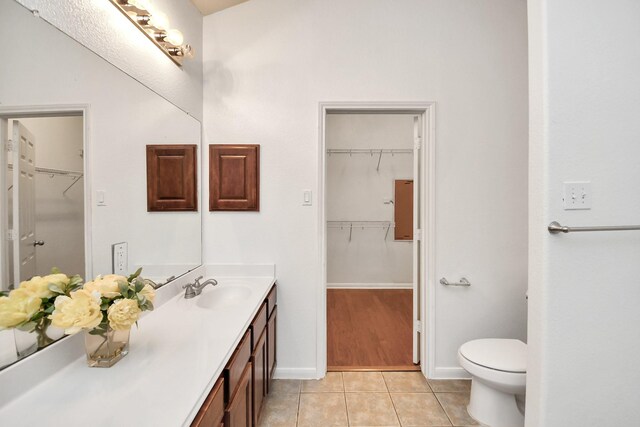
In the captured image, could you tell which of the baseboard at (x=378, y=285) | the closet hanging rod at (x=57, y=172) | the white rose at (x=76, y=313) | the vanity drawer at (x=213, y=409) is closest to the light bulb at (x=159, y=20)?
the closet hanging rod at (x=57, y=172)

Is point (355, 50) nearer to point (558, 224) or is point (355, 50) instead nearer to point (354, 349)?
point (558, 224)

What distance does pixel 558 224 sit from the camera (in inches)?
50.2

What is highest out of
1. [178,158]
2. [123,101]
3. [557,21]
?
[557,21]

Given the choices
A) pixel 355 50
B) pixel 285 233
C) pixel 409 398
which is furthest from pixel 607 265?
pixel 355 50

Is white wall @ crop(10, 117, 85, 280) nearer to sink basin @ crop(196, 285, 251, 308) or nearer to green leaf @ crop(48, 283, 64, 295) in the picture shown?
green leaf @ crop(48, 283, 64, 295)

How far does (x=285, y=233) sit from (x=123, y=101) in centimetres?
126

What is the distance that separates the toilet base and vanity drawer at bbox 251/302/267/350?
131cm

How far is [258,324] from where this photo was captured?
1624 mm

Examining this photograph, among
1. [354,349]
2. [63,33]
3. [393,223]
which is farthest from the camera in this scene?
[393,223]

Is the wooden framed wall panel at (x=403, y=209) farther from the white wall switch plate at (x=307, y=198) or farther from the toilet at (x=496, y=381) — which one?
the toilet at (x=496, y=381)

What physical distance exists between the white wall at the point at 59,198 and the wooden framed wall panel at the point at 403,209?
385cm

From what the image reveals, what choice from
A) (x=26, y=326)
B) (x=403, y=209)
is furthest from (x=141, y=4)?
(x=403, y=209)

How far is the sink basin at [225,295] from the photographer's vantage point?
188 centimetres

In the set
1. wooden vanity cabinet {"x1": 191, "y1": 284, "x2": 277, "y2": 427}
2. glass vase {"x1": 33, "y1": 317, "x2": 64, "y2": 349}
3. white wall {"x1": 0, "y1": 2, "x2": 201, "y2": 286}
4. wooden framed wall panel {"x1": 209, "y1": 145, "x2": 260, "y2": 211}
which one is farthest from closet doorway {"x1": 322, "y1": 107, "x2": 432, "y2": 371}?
glass vase {"x1": 33, "y1": 317, "x2": 64, "y2": 349}
